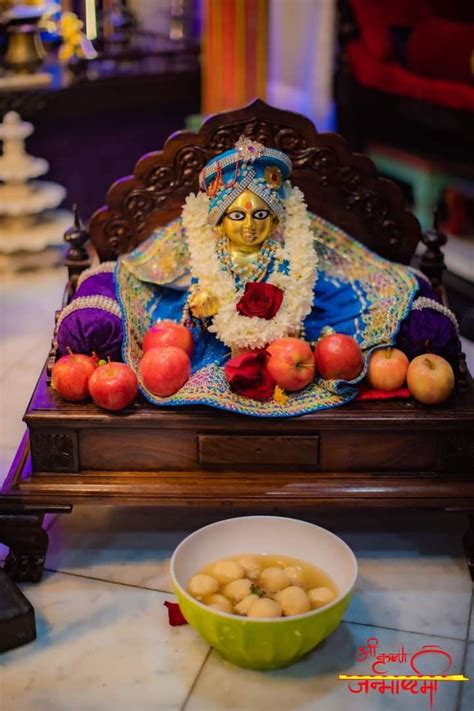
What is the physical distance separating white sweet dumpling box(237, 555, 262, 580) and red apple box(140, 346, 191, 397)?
1.52ft

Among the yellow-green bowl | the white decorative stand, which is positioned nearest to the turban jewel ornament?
the yellow-green bowl

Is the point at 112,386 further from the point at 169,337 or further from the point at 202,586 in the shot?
the point at 202,586

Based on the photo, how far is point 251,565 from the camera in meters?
2.17

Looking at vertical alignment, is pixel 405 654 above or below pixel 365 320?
below

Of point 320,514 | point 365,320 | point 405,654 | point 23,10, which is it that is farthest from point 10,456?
point 23,10

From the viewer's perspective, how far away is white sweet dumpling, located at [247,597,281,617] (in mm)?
1974

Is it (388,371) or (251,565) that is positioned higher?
(388,371)

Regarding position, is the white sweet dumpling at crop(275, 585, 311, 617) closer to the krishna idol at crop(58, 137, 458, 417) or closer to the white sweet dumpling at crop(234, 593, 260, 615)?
the white sweet dumpling at crop(234, 593, 260, 615)

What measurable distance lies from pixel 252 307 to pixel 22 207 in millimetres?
2309

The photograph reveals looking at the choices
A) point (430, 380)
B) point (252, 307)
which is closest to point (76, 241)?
point (252, 307)

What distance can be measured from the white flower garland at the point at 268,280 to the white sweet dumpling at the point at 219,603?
2.39ft

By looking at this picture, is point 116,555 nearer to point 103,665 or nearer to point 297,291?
point 103,665

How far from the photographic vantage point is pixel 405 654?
2.16 metres

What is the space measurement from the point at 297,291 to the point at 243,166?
35cm
